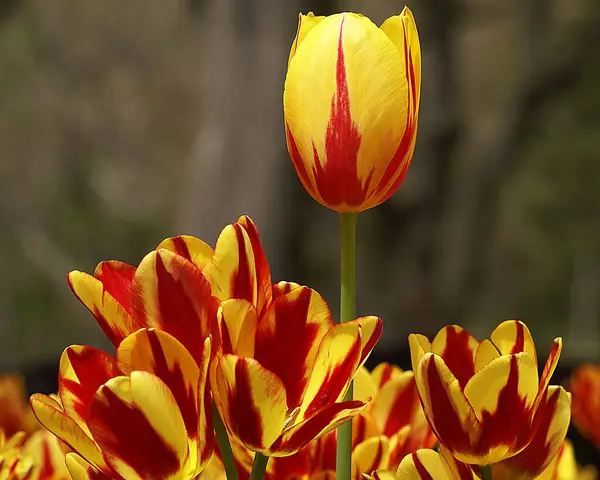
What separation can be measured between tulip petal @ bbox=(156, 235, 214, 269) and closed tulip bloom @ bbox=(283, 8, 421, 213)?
0.15 feet

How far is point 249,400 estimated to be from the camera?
0.30 metres

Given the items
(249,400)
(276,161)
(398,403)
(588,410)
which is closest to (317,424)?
(249,400)

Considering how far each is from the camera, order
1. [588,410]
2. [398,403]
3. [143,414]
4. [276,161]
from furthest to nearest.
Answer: [276,161]
[588,410]
[398,403]
[143,414]

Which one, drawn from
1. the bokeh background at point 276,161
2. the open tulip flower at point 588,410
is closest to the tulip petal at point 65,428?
the open tulip flower at point 588,410

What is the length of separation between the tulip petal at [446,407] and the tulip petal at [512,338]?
0.05 metres

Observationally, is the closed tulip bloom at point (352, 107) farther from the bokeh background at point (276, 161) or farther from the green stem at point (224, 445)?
the bokeh background at point (276, 161)

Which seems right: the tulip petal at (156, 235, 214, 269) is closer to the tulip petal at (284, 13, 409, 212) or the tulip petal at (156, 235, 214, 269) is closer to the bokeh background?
the tulip petal at (284, 13, 409, 212)

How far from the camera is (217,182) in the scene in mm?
1961

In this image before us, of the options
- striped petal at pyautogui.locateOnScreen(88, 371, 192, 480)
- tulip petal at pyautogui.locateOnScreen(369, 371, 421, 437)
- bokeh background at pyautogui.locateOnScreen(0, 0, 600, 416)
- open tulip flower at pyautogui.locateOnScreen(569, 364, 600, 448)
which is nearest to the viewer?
striped petal at pyautogui.locateOnScreen(88, 371, 192, 480)

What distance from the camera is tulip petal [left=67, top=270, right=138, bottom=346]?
32 centimetres

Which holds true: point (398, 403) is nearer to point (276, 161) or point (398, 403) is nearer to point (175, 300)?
point (175, 300)

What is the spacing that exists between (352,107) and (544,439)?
0.13m

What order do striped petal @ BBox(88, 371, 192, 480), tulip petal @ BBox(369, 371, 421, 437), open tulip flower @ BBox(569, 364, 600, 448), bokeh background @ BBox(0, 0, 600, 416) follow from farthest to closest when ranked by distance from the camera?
bokeh background @ BBox(0, 0, 600, 416)
open tulip flower @ BBox(569, 364, 600, 448)
tulip petal @ BBox(369, 371, 421, 437)
striped petal @ BBox(88, 371, 192, 480)

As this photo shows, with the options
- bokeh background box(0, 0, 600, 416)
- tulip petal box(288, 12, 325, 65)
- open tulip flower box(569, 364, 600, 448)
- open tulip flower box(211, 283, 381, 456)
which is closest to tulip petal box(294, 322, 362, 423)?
open tulip flower box(211, 283, 381, 456)
